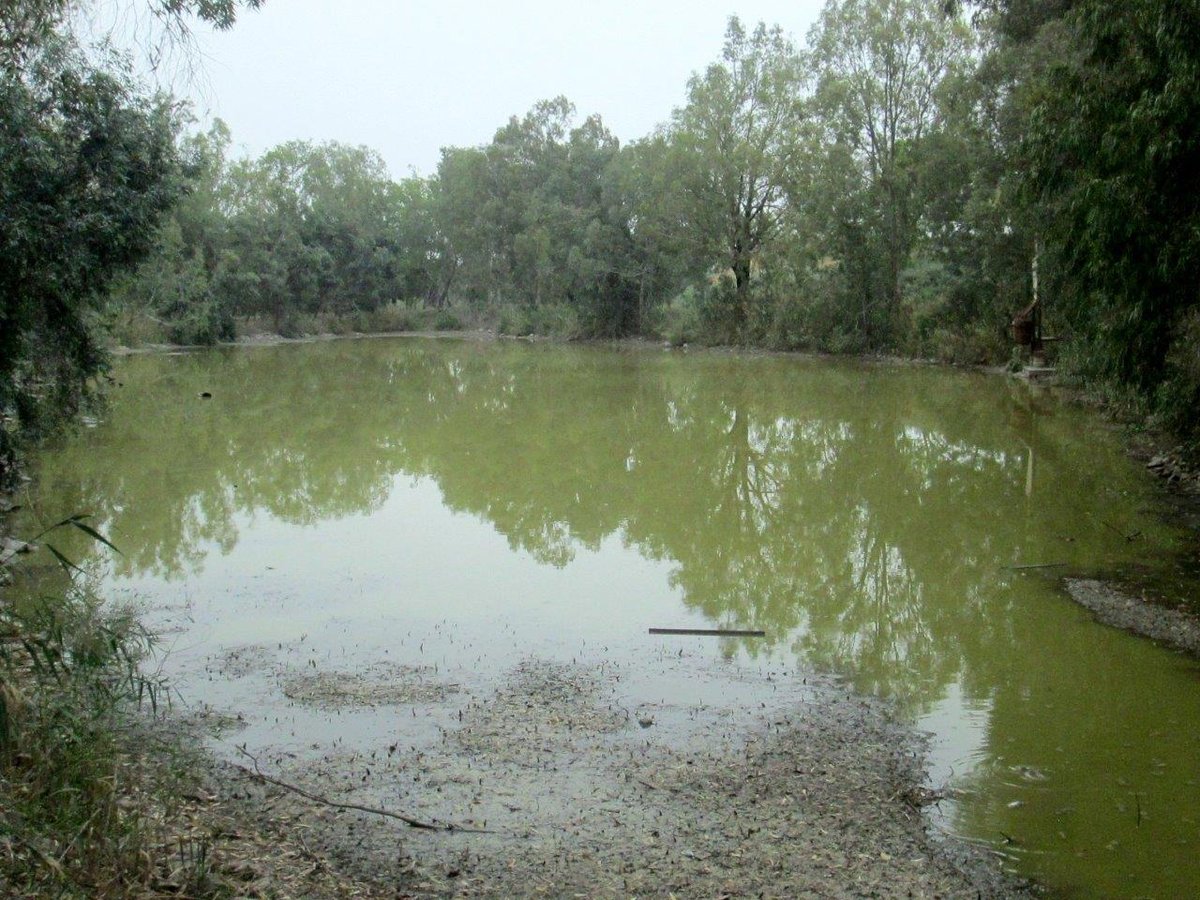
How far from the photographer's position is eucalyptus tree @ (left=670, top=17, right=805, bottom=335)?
132 ft

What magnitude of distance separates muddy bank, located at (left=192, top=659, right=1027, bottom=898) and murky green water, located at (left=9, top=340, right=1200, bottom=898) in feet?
1.40

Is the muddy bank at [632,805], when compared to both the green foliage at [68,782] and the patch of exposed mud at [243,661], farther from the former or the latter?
the patch of exposed mud at [243,661]

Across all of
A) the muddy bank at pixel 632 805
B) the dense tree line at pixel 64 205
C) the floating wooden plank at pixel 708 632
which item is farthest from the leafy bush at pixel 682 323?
the muddy bank at pixel 632 805

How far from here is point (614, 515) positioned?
1183cm

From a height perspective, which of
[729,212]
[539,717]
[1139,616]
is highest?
[729,212]

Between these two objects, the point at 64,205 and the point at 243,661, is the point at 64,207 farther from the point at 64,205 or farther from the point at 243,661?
the point at 243,661

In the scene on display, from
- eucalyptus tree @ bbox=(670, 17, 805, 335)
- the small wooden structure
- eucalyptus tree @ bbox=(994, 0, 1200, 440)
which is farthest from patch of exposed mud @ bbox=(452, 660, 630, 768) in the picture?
eucalyptus tree @ bbox=(670, 17, 805, 335)

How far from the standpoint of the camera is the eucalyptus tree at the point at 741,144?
132 feet

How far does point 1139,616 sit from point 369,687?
214 inches

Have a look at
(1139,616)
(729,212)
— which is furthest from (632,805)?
(729,212)

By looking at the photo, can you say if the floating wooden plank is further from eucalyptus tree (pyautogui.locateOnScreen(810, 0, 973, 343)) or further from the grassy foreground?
eucalyptus tree (pyautogui.locateOnScreen(810, 0, 973, 343))

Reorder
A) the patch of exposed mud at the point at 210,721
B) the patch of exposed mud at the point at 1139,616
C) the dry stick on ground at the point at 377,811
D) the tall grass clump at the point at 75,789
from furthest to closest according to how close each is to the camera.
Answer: the patch of exposed mud at the point at 1139,616 < the patch of exposed mud at the point at 210,721 < the dry stick on ground at the point at 377,811 < the tall grass clump at the point at 75,789

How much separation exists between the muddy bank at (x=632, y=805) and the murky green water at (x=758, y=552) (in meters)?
0.43

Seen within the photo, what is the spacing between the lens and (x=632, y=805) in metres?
4.75
